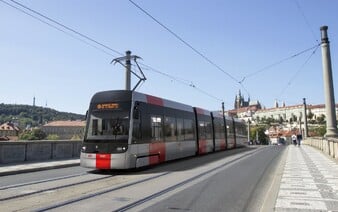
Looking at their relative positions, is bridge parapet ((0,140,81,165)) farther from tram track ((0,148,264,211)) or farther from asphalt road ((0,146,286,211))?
tram track ((0,148,264,211))

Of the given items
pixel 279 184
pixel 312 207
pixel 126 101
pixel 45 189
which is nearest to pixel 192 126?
pixel 126 101

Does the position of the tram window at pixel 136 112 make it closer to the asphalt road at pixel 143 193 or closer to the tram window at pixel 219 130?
the asphalt road at pixel 143 193

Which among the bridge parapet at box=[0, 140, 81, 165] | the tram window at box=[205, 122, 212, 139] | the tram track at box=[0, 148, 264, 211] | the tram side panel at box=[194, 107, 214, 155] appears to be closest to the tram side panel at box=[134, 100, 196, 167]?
the tram side panel at box=[194, 107, 214, 155]

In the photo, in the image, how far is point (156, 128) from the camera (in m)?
17.5

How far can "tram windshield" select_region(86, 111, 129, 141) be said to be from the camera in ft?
49.0

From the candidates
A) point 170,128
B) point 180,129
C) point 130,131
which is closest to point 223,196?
point 130,131

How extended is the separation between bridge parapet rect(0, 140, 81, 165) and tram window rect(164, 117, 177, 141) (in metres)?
7.25

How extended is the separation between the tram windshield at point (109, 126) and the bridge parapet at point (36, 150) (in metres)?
5.77

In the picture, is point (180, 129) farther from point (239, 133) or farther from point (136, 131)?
point (239, 133)

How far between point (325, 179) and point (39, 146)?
1484 centimetres

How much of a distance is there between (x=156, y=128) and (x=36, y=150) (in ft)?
24.7

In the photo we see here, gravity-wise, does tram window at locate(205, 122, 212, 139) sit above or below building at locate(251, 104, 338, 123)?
below

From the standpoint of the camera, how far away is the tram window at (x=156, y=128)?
1706cm

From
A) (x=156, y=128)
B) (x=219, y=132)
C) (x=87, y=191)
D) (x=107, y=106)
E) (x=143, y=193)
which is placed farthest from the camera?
(x=219, y=132)
